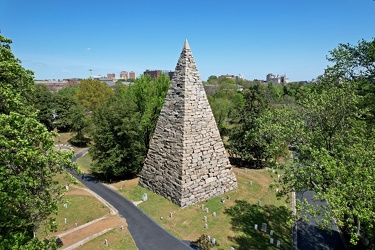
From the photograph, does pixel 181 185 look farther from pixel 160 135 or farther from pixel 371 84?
pixel 371 84

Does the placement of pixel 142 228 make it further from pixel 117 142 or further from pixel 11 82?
pixel 11 82

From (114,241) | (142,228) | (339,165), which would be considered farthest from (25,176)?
(339,165)

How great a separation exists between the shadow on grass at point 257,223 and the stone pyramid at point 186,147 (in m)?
2.98

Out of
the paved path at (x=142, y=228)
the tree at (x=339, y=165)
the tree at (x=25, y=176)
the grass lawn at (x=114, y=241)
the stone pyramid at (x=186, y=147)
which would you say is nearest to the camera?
the tree at (x=25, y=176)

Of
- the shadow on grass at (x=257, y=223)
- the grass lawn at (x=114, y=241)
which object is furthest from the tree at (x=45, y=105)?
the shadow on grass at (x=257, y=223)

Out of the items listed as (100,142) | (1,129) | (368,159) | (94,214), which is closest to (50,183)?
(1,129)

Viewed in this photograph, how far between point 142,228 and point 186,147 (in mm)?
7062

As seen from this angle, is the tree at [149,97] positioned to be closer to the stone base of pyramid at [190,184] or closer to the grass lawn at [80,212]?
the stone base of pyramid at [190,184]

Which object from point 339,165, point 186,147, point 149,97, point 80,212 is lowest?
point 80,212

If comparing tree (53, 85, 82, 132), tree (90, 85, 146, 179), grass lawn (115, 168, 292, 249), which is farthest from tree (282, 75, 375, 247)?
tree (53, 85, 82, 132)

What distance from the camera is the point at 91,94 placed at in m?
56.7

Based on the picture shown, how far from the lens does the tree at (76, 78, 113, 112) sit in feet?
181

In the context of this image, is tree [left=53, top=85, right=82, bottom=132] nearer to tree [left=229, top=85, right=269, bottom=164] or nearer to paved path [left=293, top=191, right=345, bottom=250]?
tree [left=229, top=85, right=269, bottom=164]

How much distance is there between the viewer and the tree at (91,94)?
55181 millimetres
